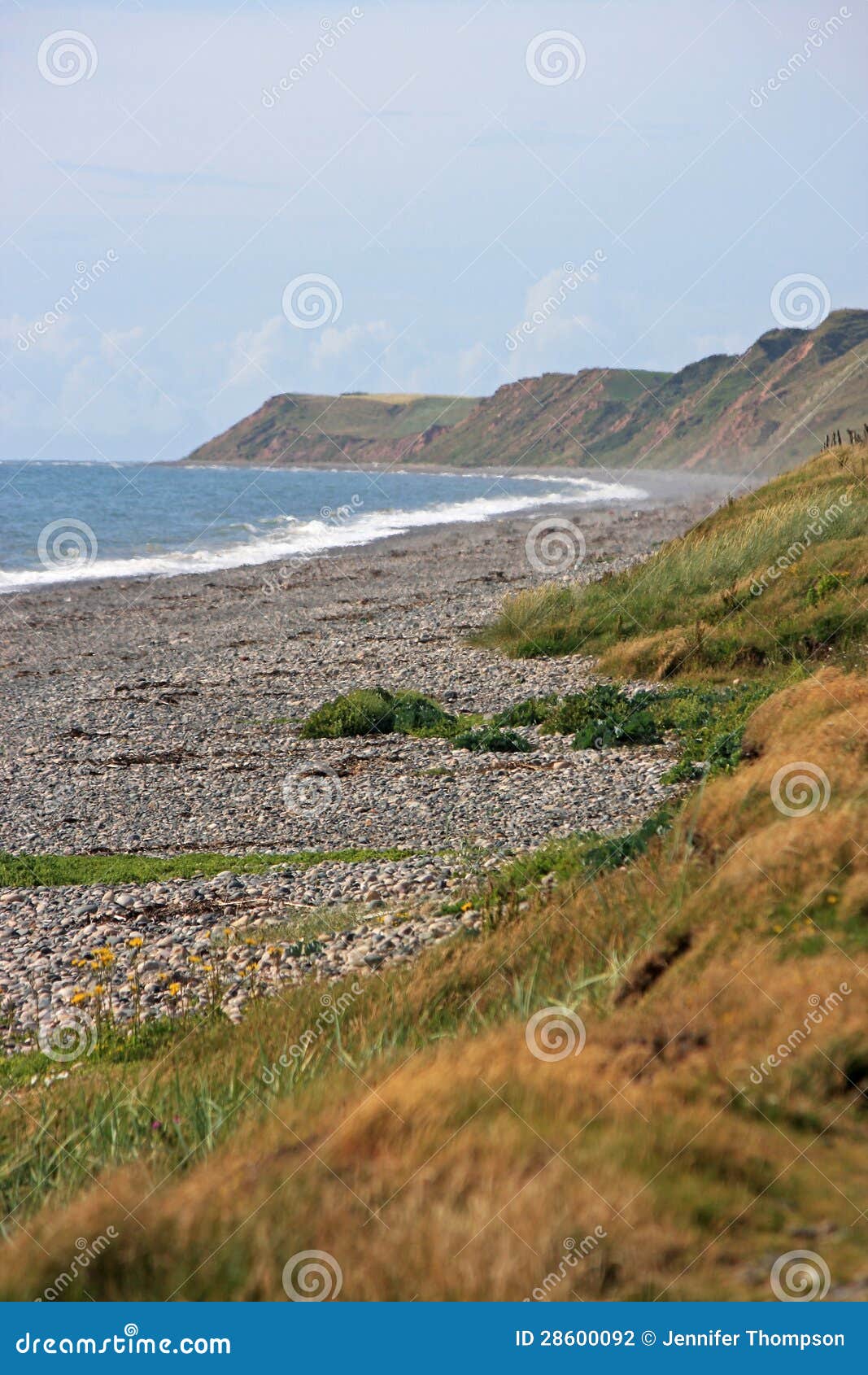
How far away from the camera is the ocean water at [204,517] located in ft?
150

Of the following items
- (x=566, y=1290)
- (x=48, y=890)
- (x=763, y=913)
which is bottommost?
(x=48, y=890)

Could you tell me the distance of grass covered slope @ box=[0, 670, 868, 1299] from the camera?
11.8 feet

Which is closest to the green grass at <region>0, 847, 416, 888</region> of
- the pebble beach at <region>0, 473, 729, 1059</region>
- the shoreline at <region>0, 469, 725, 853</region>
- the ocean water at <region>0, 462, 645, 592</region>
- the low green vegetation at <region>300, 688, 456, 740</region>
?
the pebble beach at <region>0, 473, 729, 1059</region>

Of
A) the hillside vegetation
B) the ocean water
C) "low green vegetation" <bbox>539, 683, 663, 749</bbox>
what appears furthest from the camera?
the hillside vegetation

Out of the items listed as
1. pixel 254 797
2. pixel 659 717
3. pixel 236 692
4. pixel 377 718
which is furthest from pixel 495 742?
pixel 236 692

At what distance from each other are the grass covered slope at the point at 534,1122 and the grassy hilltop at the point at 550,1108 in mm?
11

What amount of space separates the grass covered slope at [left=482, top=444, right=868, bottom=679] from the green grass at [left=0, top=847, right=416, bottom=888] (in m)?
6.66

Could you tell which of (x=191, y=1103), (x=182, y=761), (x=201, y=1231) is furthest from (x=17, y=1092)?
(x=182, y=761)

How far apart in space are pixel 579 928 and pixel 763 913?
4.07ft

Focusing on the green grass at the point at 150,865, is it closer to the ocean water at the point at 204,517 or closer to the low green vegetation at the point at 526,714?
the low green vegetation at the point at 526,714

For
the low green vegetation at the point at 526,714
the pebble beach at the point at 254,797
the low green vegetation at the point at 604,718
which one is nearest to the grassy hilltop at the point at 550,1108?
the pebble beach at the point at 254,797

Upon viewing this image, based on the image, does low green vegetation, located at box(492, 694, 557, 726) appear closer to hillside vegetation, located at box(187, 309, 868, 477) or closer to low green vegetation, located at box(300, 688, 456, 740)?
low green vegetation, located at box(300, 688, 456, 740)

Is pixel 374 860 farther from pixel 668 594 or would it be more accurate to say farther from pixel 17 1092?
pixel 668 594

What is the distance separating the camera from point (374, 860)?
10094 millimetres
